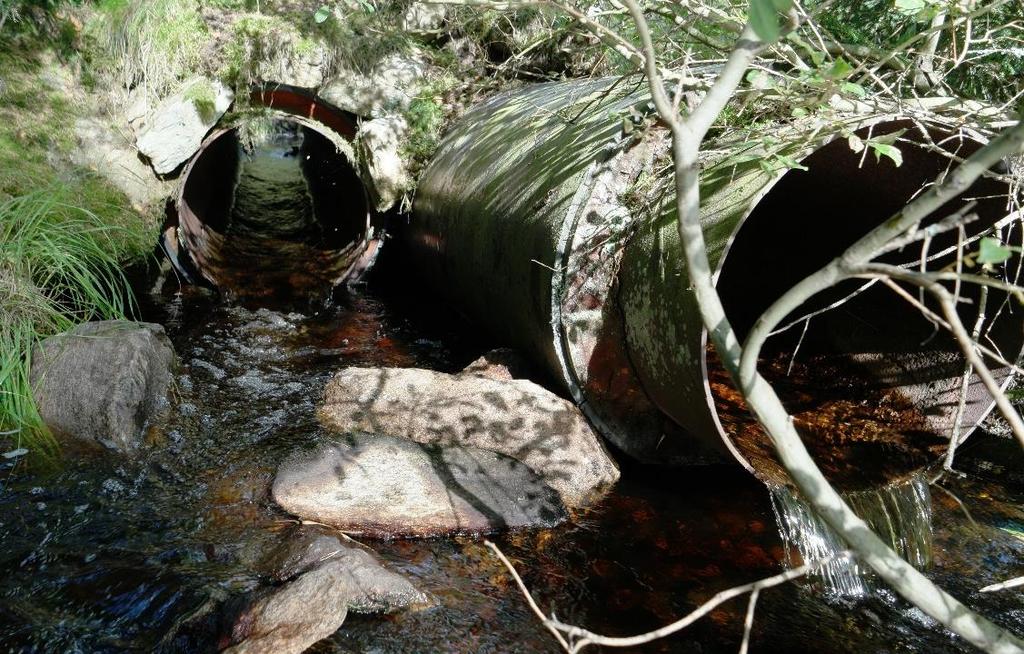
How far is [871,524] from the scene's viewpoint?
3281mm

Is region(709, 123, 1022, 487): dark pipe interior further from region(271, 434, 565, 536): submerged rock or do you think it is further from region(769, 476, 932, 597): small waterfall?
region(271, 434, 565, 536): submerged rock

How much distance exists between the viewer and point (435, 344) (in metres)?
5.74

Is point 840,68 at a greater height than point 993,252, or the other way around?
point 840,68

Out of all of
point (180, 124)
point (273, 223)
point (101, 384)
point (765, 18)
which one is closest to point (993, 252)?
point (765, 18)

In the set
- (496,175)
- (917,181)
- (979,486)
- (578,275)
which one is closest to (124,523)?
(578,275)

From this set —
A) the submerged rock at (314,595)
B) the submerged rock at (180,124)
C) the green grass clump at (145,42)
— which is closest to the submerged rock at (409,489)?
the submerged rock at (314,595)

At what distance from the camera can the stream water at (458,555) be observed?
2715mm

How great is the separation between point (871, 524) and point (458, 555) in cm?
171

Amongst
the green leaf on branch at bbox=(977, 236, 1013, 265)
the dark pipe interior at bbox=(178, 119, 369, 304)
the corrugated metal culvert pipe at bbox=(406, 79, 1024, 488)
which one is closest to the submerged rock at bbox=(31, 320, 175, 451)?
the corrugated metal culvert pipe at bbox=(406, 79, 1024, 488)

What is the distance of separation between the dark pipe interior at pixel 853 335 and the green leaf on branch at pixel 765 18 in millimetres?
2073

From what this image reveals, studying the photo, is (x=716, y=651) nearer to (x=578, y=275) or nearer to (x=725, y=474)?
(x=725, y=474)

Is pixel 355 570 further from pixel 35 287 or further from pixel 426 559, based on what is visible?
pixel 35 287

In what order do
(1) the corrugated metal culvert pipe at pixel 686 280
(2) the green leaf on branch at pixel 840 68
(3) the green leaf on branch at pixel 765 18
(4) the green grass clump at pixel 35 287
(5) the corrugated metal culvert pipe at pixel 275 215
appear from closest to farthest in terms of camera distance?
1. (3) the green leaf on branch at pixel 765 18
2. (2) the green leaf on branch at pixel 840 68
3. (1) the corrugated metal culvert pipe at pixel 686 280
4. (4) the green grass clump at pixel 35 287
5. (5) the corrugated metal culvert pipe at pixel 275 215

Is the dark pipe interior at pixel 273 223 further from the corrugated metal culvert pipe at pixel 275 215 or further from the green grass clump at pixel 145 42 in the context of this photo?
the green grass clump at pixel 145 42
